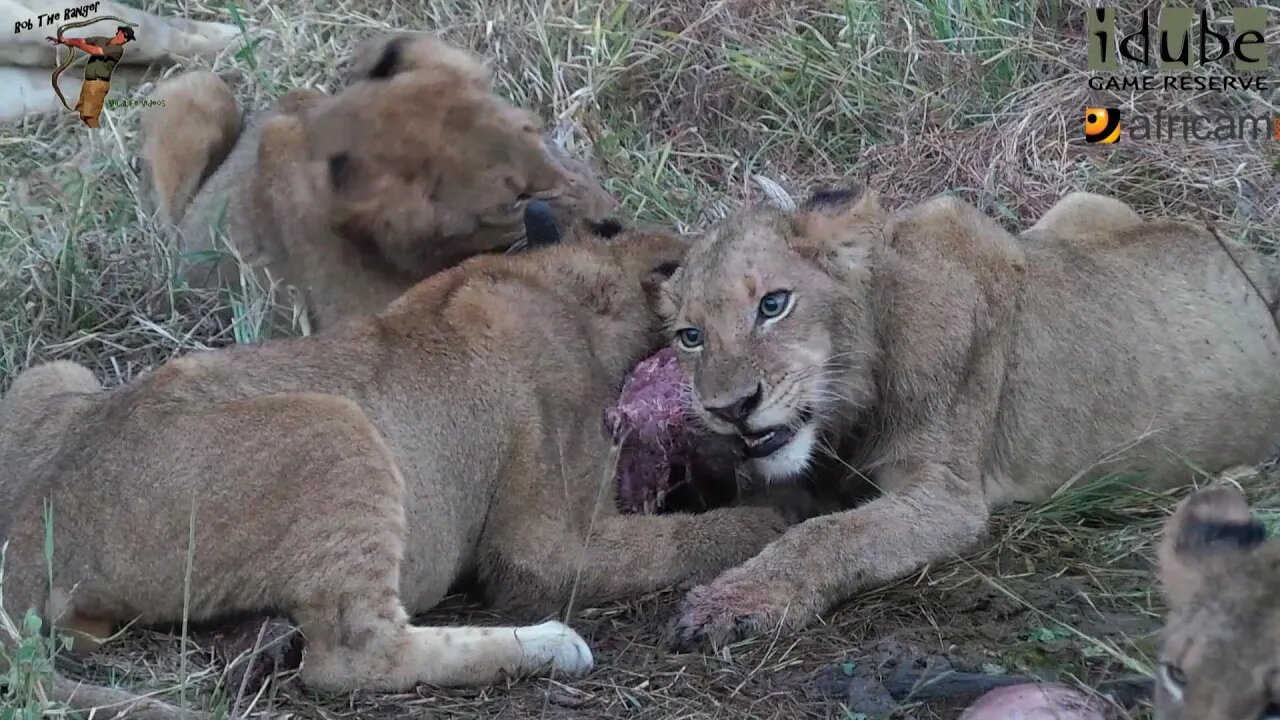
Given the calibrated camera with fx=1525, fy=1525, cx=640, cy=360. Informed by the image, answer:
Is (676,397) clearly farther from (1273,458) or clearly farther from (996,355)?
(1273,458)

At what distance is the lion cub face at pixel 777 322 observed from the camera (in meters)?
4.09

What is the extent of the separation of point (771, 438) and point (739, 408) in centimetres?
19

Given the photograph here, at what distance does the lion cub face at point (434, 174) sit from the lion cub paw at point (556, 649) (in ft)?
6.00

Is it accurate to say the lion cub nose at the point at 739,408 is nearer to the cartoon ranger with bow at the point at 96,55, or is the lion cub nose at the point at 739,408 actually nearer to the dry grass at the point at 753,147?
the dry grass at the point at 753,147

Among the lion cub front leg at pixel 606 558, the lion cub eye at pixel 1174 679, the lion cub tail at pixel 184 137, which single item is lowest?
the lion cub front leg at pixel 606 558

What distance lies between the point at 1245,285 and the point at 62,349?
13.9 ft

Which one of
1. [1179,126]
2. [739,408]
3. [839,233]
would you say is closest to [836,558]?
[739,408]

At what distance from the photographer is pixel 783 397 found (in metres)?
4.11

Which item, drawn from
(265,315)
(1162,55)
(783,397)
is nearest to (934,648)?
(783,397)

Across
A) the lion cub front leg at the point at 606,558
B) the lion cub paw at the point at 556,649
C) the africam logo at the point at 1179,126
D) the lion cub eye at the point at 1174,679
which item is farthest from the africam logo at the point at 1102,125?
the lion cub eye at the point at 1174,679

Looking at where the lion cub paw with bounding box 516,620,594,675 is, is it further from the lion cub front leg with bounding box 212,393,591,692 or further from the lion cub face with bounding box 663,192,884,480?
the lion cub face with bounding box 663,192,884,480

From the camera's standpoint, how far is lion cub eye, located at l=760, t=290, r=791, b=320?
4203mm

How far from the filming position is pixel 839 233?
14.4 ft

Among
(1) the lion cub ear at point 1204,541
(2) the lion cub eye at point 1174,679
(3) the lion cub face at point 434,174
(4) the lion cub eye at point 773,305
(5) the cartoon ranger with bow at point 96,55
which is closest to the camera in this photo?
(2) the lion cub eye at point 1174,679
